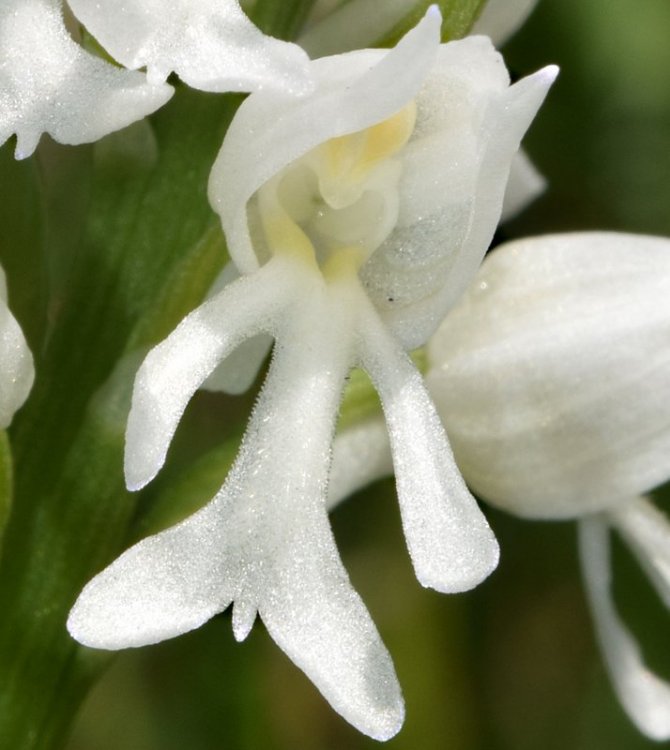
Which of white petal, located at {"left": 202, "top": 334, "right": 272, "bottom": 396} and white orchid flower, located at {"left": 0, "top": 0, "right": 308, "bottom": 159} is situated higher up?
white orchid flower, located at {"left": 0, "top": 0, "right": 308, "bottom": 159}

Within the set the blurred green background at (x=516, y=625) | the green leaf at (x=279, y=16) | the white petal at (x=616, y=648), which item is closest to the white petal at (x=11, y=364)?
the green leaf at (x=279, y=16)

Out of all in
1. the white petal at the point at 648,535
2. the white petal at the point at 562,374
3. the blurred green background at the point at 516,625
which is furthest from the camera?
the blurred green background at the point at 516,625

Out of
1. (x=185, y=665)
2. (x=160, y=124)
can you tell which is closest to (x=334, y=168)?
(x=160, y=124)

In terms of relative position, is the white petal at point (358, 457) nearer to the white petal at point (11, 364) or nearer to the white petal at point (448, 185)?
the white petal at point (448, 185)

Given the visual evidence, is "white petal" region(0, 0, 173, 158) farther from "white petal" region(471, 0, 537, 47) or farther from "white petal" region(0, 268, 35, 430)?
"white petal" region(471, 0, 537, 47)

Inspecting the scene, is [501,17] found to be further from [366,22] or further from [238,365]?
[238,365]

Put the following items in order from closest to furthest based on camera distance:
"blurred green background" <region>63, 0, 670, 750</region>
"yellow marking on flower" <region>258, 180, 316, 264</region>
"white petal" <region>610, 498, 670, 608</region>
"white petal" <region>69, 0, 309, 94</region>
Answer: "white petal" <region>69, 0, 309, 94</region> < "yellow marking on flower" <region>258, 180, 316, 264</region> < "white petal" <region>610, 498, 670, 608</region> < "blurred green background" <region>63, 0, 670, 750</region>

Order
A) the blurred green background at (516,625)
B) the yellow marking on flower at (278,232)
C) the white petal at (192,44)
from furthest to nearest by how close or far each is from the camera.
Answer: the blurred green background at (516,625)
the yellow marking on flower at (278,232)
the white petal at (192,44)

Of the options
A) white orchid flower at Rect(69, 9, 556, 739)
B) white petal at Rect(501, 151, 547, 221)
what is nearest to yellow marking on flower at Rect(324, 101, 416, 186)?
white orchid flower at Rect(69, 9, 556, 739)
